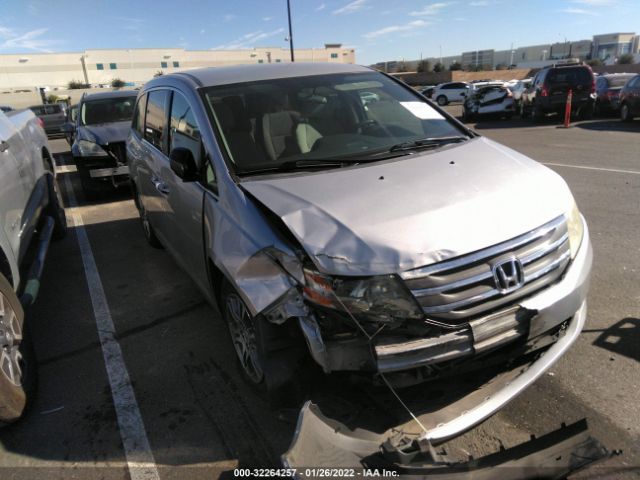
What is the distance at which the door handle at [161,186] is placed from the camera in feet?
13.5

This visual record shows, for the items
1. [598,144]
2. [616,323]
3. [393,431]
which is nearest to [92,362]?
[393,431]

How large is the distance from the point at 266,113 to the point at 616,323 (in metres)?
2.99

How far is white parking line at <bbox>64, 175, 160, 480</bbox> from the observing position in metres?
2.67

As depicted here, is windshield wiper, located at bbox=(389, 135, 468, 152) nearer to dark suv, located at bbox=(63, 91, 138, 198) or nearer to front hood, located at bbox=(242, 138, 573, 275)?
front hood, located at bbox=(242, 138, 573, 275)

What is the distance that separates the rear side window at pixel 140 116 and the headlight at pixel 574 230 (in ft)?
13.6

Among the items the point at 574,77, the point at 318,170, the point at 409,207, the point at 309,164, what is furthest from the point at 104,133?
the point at 574,77

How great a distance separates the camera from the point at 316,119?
361 centimetres

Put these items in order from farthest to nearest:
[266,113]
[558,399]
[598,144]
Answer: [598,144]
[266,113]
[558,399]

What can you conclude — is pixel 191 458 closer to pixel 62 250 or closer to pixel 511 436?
pixel 511 436

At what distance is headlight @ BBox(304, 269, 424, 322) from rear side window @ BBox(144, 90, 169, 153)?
2655 millimetres

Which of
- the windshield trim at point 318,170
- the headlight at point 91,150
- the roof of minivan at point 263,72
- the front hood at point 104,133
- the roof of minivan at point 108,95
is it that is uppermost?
the roof of minivan at point 263,72

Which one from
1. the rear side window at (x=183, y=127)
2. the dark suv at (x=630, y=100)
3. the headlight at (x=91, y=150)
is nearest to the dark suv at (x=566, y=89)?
the dark suv at (x=630, y=100)

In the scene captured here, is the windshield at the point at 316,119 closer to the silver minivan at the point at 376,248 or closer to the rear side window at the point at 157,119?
the silver minivan at the point at 376,248

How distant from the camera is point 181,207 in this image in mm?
3754
